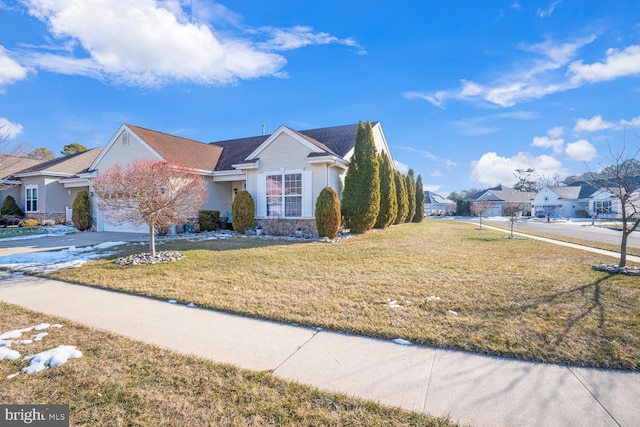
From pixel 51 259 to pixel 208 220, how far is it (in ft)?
A: 23.6

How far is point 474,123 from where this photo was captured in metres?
19.2

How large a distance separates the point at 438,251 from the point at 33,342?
9977 millimetres

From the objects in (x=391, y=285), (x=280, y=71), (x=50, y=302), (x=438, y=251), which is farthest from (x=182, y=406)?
(x=280, y=71)

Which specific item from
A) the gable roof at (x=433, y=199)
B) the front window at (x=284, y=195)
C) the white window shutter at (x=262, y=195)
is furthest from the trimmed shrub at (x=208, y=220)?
the gable roof at (x=433, y=199)

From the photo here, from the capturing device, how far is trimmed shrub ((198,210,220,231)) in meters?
15.3

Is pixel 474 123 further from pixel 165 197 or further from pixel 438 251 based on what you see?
pixel 165 197

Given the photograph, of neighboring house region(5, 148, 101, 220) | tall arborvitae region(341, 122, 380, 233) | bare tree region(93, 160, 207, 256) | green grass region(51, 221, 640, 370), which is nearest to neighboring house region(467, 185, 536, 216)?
tall arborvitae region(341, 122, 380, 233)

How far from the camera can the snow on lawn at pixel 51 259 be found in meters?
7.62

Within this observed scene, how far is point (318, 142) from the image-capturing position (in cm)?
1564

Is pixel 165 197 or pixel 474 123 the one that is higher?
pixel 474 123

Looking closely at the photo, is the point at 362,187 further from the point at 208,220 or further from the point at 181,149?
the point at 181,149

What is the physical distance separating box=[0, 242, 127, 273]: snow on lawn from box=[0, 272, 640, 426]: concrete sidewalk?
15.2ft

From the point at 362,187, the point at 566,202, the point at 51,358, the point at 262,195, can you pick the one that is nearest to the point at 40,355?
the point at 51,358

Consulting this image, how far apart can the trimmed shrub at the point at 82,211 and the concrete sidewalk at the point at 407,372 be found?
15582 millimetres
